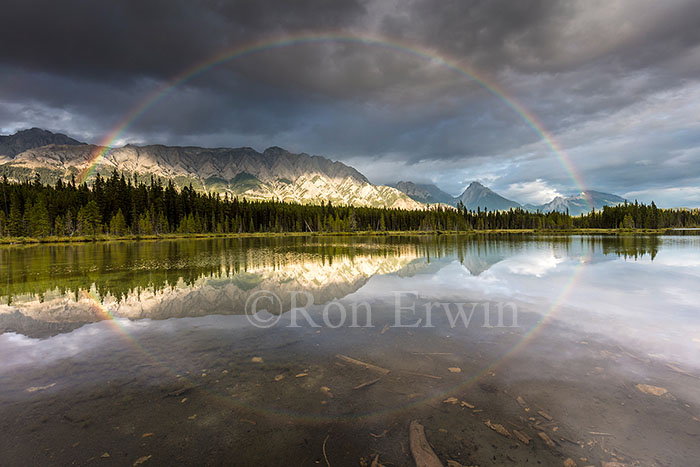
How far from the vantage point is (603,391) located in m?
8.56

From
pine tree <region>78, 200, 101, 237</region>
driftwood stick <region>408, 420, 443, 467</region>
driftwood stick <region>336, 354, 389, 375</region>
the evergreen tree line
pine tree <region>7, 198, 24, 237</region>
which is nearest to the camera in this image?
driftwood stick <region>408, 420, 443, 467</region>

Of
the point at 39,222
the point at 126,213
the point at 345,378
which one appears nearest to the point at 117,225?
the point at 126,213

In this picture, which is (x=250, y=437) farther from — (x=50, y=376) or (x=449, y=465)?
(x=50, y=376)

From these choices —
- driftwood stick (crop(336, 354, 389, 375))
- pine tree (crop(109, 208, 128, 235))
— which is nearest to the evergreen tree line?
pine tree (crop(109, 208, 128, 235))

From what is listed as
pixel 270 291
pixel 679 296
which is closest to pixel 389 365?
pixel 270 291

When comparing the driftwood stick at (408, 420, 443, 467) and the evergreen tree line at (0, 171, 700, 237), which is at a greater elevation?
the evergreen tree line at (0, 171, 700, 237)

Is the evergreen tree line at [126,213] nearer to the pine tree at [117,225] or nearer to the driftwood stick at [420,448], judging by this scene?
the pine tree at [117,225]

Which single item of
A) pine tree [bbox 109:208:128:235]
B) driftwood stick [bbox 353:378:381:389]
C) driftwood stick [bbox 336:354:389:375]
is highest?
pine tree [bbox 109:208:128:235]

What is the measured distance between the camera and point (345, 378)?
938 centimetres

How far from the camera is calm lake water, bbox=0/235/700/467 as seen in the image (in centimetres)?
635

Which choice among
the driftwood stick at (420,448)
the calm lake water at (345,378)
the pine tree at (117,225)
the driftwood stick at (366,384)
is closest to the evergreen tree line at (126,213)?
the pine tree at (117,225)

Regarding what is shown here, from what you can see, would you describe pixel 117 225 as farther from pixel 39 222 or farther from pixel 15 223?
pixel 15 223

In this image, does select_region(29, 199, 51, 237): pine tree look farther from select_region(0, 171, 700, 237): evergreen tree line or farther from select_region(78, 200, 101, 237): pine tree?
select_region(78, 200, 101, 237): pine tree

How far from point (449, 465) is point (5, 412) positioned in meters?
10.3
